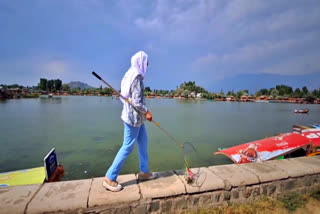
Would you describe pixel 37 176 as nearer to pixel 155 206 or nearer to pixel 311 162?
pixel 155 206

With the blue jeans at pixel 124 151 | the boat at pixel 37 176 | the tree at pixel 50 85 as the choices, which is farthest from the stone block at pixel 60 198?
the tree at pixel 50 85

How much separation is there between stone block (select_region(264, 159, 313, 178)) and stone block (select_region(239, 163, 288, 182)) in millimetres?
119

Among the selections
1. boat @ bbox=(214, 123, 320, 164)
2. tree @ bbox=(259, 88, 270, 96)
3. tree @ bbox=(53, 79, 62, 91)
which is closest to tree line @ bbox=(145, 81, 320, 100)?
tree @ bbox=(259, 88, 270, 96)

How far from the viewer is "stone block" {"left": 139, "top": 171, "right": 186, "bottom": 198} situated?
2014 millimetres

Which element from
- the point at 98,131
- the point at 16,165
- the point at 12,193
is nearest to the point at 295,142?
the point at 12,193

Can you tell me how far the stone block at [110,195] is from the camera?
1837 millimetres

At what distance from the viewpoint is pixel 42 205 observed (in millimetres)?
1724

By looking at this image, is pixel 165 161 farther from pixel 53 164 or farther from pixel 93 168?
pixel 53 164

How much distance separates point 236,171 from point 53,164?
3485 millimetres

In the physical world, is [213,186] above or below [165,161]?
above

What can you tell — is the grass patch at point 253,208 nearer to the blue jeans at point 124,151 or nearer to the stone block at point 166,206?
the stone block at point 166,206

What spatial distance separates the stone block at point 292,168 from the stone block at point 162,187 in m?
1.76

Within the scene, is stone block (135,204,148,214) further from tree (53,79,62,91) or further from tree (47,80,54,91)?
tree (47,80,54,91)

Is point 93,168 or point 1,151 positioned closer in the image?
point 93,168
